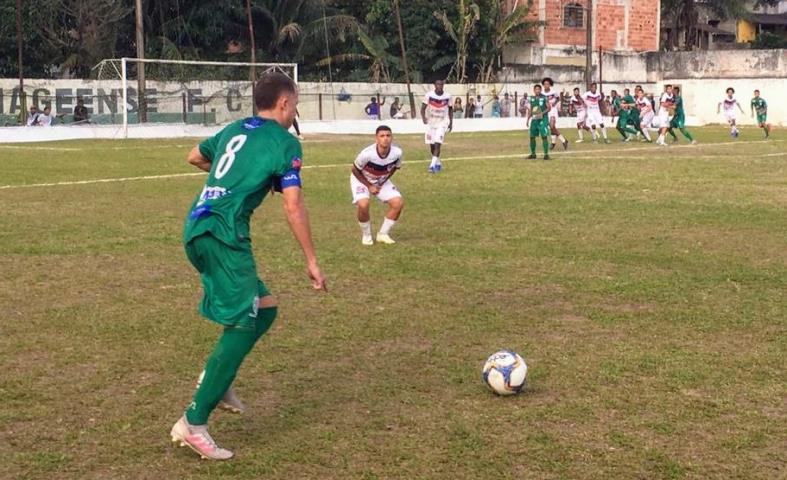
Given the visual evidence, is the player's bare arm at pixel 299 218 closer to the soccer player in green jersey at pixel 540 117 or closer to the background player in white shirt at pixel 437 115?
the background player in white shirt at pixel 437 115

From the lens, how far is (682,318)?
8.12 metres

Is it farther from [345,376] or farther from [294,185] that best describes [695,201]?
[294,185]

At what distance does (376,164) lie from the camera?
39.9 feet

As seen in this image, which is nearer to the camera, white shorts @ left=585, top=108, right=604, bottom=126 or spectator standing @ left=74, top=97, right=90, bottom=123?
white shorts @ left=585, top=108, right=604, bottom=126

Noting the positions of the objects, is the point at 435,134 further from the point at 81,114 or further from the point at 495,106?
the point at 495,106

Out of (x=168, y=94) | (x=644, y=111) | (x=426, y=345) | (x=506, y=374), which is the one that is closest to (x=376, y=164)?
(x=426, y=345)

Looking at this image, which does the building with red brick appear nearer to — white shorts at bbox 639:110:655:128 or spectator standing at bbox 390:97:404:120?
spectator standing at bbox 390:97:404:120

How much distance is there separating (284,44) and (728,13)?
106ft

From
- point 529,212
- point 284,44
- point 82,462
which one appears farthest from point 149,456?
point 284,44

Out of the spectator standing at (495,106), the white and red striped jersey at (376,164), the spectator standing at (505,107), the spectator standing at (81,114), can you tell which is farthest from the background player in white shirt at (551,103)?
the spectator standing at (505,107)

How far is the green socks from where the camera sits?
5090mm

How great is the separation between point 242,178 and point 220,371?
0.93 metres

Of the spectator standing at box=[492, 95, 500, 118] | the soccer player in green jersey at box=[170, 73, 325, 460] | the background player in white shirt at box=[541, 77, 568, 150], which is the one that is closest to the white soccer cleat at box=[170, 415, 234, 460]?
the soccer player in green jersey at box=[170, 73, 325, 460]

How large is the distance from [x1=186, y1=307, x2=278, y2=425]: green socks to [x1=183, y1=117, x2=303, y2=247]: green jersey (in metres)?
0.45
